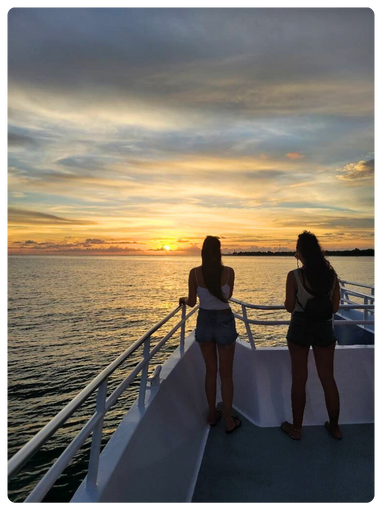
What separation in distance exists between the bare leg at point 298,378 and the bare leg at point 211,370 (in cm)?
78

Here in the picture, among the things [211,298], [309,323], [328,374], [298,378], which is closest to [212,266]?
[211,298]

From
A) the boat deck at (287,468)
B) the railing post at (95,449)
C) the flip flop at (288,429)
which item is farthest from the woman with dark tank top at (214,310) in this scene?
the railing post at (95,449)

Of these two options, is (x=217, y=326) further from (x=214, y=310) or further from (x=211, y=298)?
(x=211, y=298)

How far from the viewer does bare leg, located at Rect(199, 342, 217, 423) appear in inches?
149

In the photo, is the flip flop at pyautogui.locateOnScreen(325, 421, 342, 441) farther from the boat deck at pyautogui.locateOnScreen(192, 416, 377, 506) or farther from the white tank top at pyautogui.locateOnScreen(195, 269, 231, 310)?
the white tank top at pyautogui.locateOnScreen(195, 269, 231, 310)

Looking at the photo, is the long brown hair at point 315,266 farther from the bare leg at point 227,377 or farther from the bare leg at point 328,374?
the bare leg at point 227,377

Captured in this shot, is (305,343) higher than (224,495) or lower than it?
higher

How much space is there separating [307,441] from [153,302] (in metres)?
43.0

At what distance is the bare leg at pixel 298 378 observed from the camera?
12.1 ft

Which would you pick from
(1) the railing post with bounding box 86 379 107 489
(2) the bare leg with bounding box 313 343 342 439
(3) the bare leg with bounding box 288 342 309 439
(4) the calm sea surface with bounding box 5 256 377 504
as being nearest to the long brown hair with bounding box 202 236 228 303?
(3) the bare leg with bounding box 288 342 309 439

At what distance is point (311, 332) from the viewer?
11.6 feet
